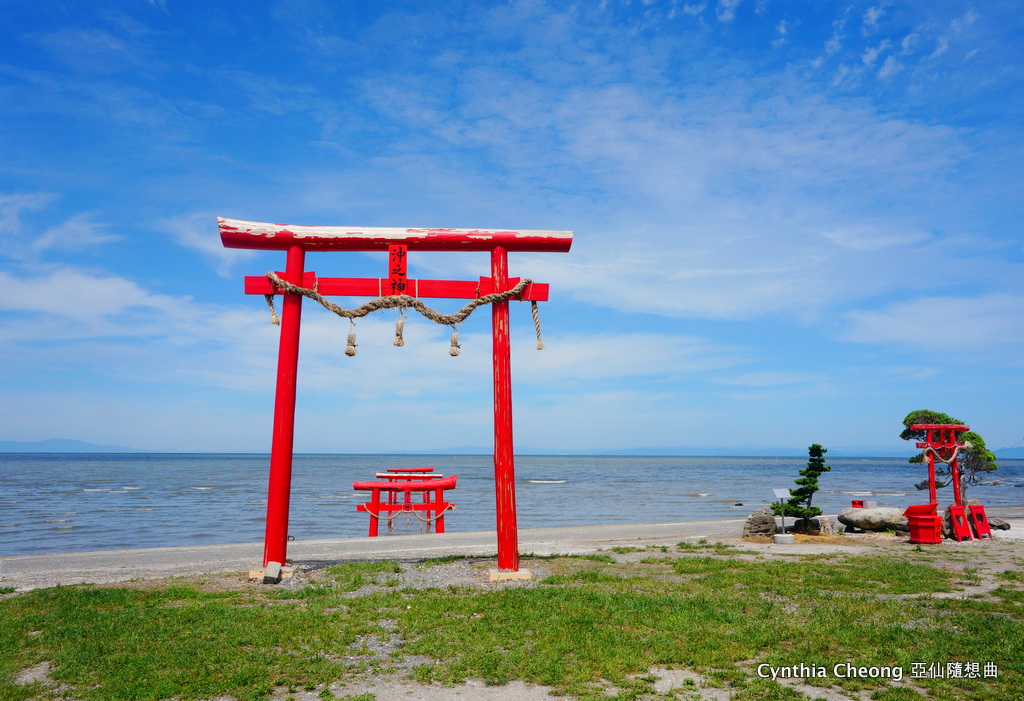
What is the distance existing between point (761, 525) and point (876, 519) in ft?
10.7

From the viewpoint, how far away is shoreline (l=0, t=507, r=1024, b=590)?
32.4 ft

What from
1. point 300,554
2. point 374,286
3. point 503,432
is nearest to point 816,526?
point 503,432

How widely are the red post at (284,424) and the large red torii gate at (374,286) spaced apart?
0.05 ft

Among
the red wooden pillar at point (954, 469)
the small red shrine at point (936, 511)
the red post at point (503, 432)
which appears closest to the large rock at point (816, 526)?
the small red shrine at point (936, 511)

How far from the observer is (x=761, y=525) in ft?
47.7

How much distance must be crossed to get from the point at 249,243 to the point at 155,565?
250 inches

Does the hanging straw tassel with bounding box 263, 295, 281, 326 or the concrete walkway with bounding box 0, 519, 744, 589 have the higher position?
the hanging straw tassel with bounding box 263, 295, 281, 326

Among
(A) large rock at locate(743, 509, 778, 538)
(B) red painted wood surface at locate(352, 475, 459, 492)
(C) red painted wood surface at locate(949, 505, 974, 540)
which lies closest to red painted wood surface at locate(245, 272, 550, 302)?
(A) large rock at locate(743, 509, 778, 538)

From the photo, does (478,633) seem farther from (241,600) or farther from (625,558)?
(625,558)

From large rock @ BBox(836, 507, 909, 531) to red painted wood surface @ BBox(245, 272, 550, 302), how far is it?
11.5 metres

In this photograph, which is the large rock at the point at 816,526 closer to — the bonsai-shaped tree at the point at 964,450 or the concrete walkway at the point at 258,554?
the concrete walkway at the point at 258,554

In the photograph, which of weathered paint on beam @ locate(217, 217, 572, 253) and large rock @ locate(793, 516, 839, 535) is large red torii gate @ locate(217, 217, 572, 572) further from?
large rock @ locate(793, 516, 839, 535)

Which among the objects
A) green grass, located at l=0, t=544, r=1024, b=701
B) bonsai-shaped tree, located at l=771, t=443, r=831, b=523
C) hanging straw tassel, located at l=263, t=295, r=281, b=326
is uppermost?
hanging straw tassel, located at l=263, t=295, r=281, b=326

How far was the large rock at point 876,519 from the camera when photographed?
49.9 feet
